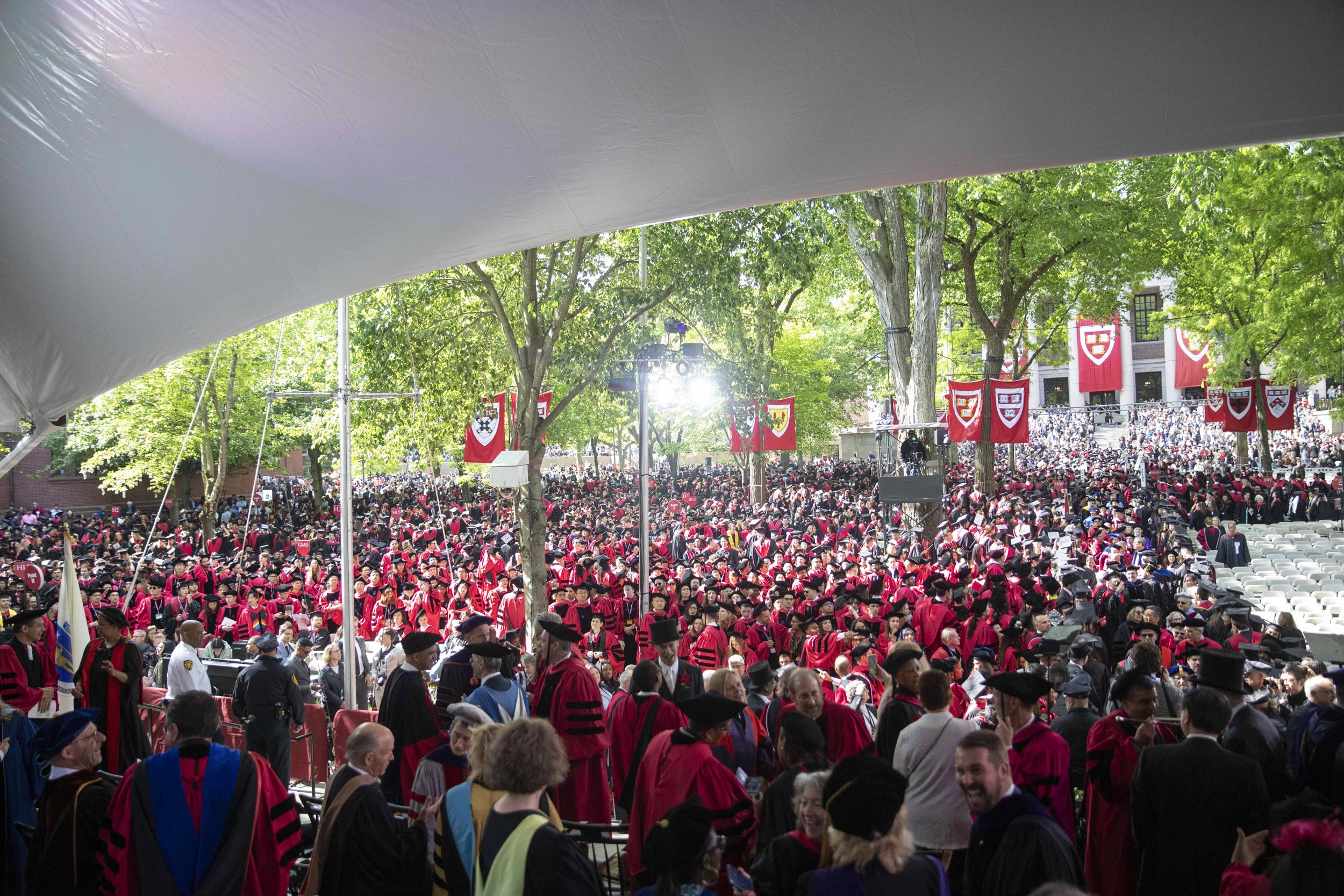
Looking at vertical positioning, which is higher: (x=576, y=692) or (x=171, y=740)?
(x=171, y=740)

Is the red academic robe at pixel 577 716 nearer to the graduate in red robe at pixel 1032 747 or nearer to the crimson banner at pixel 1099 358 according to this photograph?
the graduate in red robe at pixel 1032 747

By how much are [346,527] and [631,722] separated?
17.7 feet

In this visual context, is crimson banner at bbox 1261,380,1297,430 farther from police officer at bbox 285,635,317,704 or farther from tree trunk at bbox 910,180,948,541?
police officer at bbox 285,635,317,704

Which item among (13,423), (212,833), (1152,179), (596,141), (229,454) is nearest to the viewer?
(212,833)

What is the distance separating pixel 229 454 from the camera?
112ft

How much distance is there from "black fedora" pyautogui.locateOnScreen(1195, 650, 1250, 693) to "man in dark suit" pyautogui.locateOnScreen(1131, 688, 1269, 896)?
0.77 meters

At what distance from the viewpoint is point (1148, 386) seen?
6562 cm

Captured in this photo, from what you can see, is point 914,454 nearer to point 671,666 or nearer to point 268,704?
point 671,666

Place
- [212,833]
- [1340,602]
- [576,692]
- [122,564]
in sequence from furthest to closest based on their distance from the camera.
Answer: [122,564]
[1340,602]
[576,692]
[212,833]

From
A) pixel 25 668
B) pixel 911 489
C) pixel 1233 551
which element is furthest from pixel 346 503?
pixel 1233 551

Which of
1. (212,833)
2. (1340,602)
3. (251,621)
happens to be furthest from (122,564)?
(1340,602)

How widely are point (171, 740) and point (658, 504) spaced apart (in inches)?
1208

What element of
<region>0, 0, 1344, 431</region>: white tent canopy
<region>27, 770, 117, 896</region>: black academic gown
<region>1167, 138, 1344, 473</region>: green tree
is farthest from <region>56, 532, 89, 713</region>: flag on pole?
<region>1167, 138, 1344, 473</region>: green tree

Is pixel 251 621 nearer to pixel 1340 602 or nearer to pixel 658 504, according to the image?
pixel 1340 602
